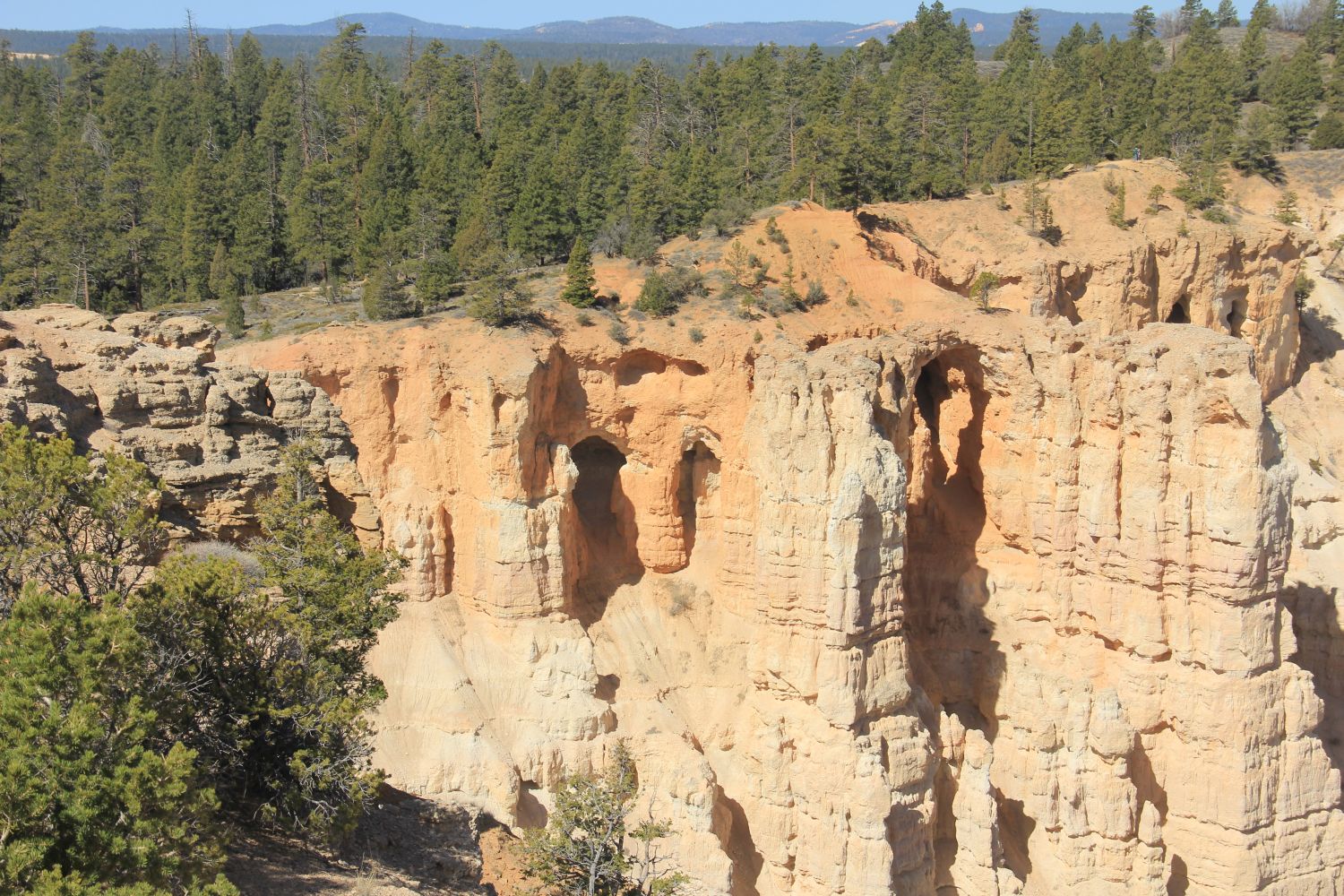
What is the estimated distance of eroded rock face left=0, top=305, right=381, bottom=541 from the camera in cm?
2598

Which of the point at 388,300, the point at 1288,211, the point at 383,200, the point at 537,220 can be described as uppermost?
the point at 383,200

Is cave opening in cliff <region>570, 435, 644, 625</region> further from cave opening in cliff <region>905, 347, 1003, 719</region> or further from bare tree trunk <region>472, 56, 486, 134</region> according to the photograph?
bare tree trunk <region>472, 56, 486, 134</region>

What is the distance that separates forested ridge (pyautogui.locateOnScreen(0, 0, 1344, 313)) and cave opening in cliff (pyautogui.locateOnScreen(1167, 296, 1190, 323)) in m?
4.85

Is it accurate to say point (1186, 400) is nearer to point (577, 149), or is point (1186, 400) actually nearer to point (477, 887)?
point (477, 887)

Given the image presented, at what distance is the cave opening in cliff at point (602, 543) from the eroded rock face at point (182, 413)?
5205mm

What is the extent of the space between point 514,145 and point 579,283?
53.0 ft

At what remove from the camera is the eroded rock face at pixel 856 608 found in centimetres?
2595

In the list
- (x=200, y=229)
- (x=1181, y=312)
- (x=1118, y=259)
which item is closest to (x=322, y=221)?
(x=200, y=229)

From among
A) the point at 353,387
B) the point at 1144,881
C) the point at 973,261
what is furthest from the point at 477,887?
the point at 973,261

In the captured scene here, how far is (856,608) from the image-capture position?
25.5 metres

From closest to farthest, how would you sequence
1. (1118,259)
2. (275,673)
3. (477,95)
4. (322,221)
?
(275,673) → (1118,259) → (322,221) → (477,95)

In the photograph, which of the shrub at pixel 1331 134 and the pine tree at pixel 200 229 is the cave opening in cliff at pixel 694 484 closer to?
the pine tree at pixel 200 229

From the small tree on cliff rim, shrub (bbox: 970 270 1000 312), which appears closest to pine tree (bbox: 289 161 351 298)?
shrub (bbox: 970 270 1000 312)

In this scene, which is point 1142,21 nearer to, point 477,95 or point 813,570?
point 477,95
